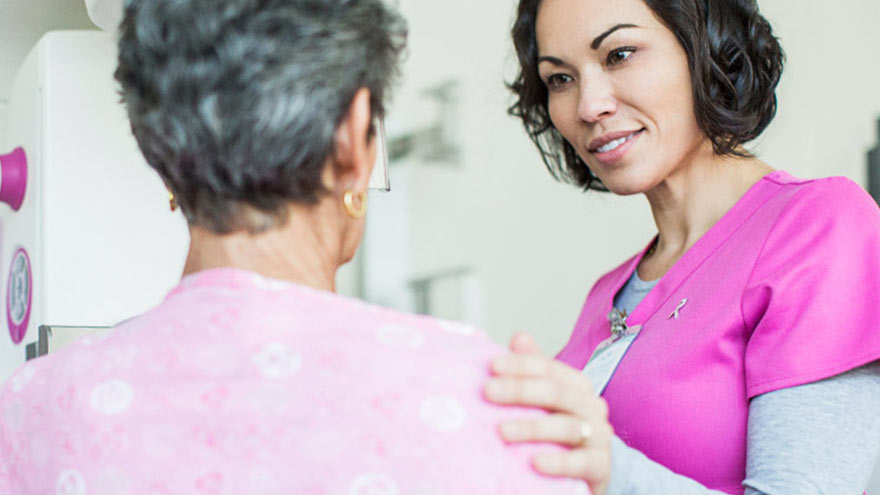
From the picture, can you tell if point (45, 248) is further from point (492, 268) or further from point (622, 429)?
point (492, 268)

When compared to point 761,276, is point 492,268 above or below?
below

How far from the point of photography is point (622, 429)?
3.90 ft

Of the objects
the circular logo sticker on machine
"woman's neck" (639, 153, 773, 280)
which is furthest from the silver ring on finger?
the circular logo sticker on machine

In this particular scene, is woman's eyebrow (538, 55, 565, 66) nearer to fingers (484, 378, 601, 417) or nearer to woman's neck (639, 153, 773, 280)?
woman's neck (639, 153, 773, 280)

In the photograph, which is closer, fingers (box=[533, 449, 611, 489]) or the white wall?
fingers (box=[533, 449, 611, 489])

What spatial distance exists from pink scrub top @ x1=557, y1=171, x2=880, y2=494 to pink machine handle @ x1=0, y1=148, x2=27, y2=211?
106cm

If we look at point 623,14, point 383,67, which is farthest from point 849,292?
point 383,67

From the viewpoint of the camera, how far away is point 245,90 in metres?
0.67

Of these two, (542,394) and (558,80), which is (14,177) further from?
(542,394)

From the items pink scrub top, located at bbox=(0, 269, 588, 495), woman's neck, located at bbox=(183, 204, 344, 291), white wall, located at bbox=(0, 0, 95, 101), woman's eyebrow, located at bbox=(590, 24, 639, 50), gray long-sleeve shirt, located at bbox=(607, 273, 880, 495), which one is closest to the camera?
pink scrub top, located at bbox=(0, 269, 588, 495)

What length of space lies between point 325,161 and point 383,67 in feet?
0.31

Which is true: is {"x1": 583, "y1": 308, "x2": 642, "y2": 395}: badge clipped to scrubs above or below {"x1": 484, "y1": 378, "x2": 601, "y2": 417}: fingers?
below

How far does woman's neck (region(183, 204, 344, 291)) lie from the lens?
73 cm

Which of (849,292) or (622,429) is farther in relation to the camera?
(622,429)
